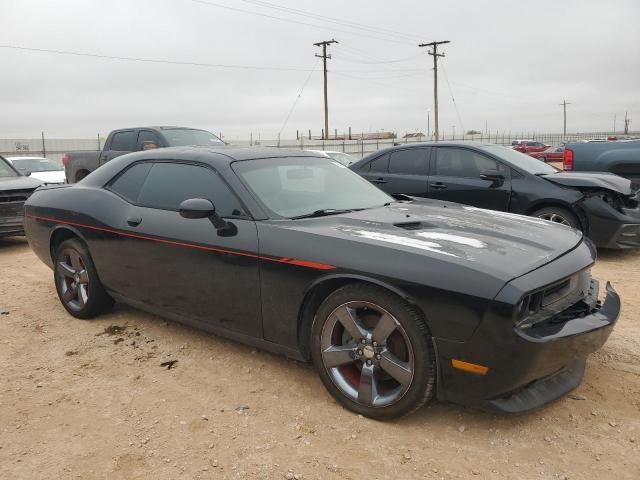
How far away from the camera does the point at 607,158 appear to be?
26.0 feet

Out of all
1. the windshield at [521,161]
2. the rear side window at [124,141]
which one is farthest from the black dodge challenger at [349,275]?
the rear side window at [124,141]

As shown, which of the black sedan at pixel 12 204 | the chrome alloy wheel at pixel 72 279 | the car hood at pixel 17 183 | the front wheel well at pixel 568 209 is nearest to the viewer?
the chrome alloy wheel at pixel 72 279

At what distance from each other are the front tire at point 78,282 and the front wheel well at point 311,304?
6.97ft

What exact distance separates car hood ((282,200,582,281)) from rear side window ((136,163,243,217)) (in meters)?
0.53

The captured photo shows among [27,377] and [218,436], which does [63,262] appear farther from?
[218,436]

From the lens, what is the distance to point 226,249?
3367mm

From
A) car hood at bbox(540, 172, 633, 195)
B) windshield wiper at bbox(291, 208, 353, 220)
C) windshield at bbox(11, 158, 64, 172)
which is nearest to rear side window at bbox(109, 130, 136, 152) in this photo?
windshield at bbox(11, 158, 64, 172)

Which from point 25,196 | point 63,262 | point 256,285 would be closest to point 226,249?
point 256,285

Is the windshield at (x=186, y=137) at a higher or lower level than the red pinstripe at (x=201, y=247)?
higher

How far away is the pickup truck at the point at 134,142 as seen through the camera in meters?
10.2

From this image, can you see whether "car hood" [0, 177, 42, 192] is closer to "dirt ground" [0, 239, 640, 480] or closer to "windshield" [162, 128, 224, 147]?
"windshield" [162, 128, 224, 147]

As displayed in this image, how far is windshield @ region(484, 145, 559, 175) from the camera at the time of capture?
22.6 feet

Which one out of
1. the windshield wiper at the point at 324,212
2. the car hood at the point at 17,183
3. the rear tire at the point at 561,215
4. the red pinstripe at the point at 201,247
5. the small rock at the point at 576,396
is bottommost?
the small rock at the point at 576,396

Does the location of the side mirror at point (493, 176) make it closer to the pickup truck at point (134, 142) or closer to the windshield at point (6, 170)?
the pickup truck at point (134, 142)
